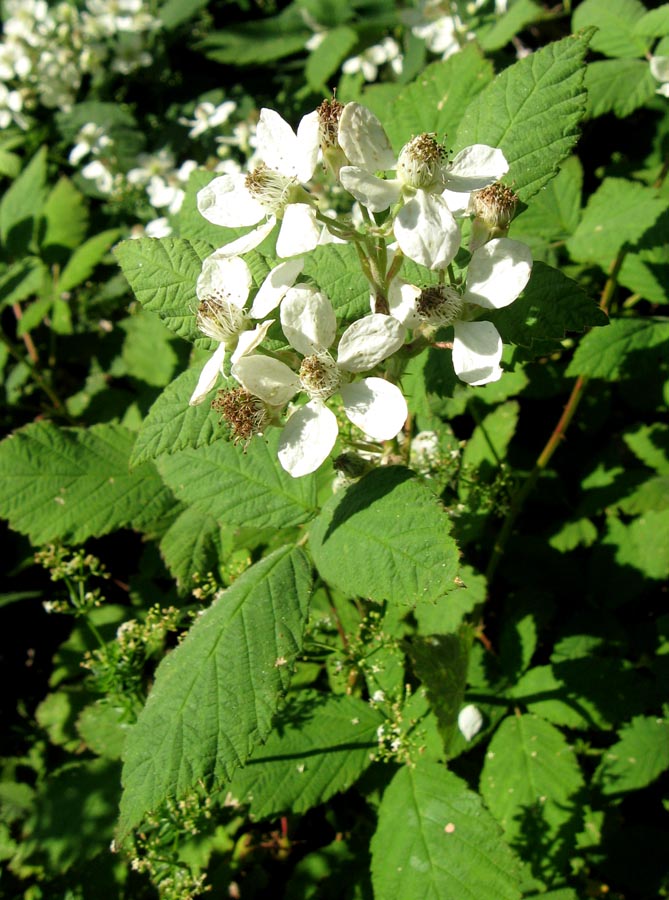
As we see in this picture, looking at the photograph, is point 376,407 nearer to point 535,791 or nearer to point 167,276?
point 167,276

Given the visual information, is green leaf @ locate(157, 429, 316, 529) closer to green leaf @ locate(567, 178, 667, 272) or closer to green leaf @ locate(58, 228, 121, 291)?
green leaf @ locate(567, 178, 667, 272)

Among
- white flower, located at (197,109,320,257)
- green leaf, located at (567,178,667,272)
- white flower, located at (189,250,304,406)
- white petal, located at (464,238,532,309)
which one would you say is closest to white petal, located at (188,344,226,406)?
white flower, located at (189,250,304,406)

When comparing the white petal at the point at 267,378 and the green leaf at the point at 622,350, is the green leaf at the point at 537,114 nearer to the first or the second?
the white petal at the point at 267,378

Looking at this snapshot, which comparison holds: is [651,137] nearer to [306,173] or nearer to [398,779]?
[306,173]

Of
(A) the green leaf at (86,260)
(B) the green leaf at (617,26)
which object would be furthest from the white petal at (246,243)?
(A) the green leaf at (86,260)

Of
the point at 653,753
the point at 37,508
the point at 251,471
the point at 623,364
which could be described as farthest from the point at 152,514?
the point at 653,753
